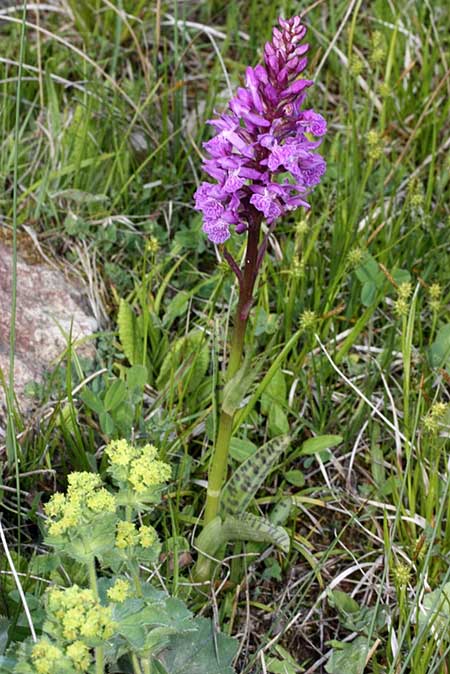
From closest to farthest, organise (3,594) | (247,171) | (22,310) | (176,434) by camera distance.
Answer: (247,171)
(3,594)
(176,434)
(22,310)

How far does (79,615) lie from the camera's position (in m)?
1.81

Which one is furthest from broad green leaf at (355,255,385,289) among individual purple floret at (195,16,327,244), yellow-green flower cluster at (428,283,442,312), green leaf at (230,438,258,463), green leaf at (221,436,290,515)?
individual purple floret at (195,16,327,244)

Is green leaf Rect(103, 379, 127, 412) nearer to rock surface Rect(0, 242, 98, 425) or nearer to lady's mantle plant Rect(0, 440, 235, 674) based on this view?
rock surface Rect(0, 242, 98, 425)

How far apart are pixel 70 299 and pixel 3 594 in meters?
1.28

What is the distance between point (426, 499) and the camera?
9.32 feet

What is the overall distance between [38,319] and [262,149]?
1.39m

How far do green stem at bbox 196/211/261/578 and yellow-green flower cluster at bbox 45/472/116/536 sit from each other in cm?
56

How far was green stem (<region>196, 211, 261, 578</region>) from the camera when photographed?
2.32 meters

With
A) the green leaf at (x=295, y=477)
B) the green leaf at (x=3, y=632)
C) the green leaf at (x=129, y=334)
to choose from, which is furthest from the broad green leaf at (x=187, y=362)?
the green leaf at (x=3, y=632)

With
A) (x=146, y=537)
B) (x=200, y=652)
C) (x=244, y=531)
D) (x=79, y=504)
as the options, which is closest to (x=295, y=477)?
(x=244, y=531)

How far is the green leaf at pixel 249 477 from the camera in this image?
2602 mm

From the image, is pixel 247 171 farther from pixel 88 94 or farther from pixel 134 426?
pixel 88 94

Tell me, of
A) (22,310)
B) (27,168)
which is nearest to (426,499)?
(22,310)

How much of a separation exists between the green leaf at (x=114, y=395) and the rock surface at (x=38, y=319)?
0.26 metres
